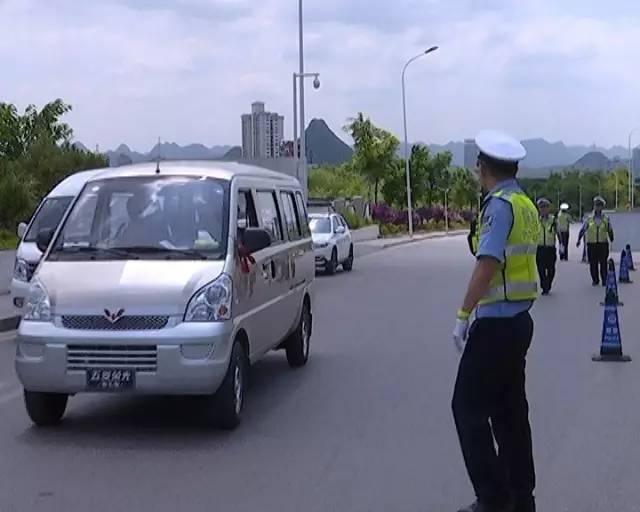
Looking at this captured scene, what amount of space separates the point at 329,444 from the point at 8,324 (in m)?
9.33

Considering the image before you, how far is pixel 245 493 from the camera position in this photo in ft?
23.2

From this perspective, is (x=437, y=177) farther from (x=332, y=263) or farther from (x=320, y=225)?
(x=332, y=263)

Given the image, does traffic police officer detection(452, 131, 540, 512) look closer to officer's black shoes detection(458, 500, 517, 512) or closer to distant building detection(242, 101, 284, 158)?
officer's black shoes detection(458, 500, 517, 512)

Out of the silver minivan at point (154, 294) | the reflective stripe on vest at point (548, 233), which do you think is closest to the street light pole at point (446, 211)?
the reflective stripe on vest at point (548, 233)

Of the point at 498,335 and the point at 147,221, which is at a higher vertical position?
the point at 147,221

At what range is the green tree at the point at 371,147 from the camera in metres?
70.5

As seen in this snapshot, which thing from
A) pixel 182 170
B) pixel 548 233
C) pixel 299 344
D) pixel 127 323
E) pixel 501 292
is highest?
pixel 182 170

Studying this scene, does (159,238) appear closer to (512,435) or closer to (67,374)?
(67,374)

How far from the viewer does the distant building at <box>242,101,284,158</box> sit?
69.1 m

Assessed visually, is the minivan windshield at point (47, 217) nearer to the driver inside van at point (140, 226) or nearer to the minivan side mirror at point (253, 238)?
the driver inside van at point (140, 226)

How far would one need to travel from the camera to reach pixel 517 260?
244 inches

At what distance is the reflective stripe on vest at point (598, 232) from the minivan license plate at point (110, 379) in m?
16.6

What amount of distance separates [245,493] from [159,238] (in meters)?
2.76

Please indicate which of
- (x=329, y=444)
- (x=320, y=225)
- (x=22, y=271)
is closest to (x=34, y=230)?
(x=22, y=271)
